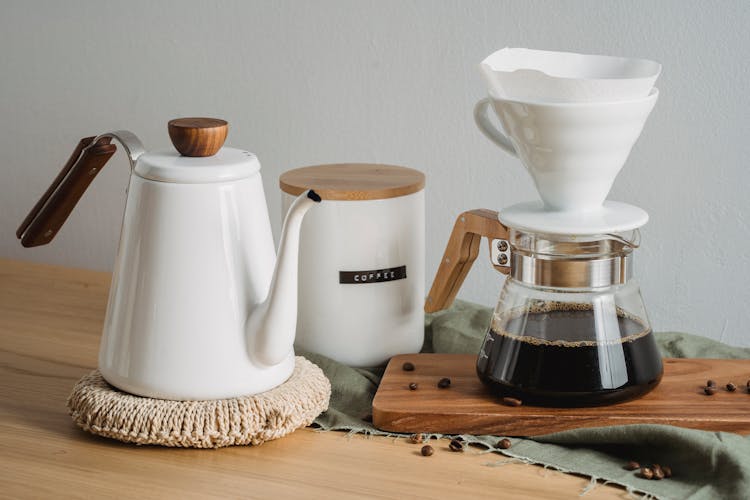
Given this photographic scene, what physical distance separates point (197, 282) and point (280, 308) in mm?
76

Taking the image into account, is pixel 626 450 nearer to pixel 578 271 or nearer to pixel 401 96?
pixel 578 271

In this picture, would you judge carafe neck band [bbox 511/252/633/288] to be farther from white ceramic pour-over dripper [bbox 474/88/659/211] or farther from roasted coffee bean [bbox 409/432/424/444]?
roasted coffee bean [bbox 409/432/424/444]

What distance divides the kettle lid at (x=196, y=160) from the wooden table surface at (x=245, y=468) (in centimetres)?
24

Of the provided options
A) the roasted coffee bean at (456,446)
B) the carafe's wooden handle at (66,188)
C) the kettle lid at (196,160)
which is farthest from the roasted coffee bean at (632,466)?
the carafe's wooden handle at (66,188)

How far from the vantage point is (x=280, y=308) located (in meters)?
0.83

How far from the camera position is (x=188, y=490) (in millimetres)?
781

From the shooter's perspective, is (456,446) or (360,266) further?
(360,266)

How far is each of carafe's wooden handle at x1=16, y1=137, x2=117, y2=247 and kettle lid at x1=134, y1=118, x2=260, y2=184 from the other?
0.08 metres

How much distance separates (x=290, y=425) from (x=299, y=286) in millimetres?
222

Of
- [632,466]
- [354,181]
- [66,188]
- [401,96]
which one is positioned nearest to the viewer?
[632,466]

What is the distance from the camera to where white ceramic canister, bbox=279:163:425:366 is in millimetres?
1021

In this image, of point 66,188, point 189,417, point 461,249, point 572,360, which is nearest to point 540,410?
point 572,360

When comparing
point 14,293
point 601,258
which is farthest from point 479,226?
point 14,293

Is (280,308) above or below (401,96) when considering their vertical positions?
below
